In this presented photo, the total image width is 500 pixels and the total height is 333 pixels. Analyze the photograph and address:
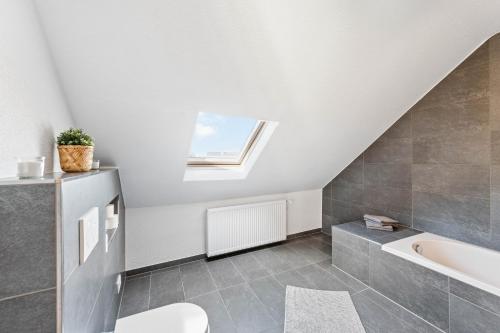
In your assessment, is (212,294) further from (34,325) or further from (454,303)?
(454,303)

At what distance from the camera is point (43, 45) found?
1011mm

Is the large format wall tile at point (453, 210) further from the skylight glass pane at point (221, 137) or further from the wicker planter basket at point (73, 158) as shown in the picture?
the wicker planter basket at point (73, 158)

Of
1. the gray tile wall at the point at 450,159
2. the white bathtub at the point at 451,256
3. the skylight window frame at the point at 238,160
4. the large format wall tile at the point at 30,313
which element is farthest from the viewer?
the skylight window frame at the point at 238,160

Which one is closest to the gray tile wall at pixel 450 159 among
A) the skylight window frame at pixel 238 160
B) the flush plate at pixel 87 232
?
the skylight window frame at pixel 238 160

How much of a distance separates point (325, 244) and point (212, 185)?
2014mm

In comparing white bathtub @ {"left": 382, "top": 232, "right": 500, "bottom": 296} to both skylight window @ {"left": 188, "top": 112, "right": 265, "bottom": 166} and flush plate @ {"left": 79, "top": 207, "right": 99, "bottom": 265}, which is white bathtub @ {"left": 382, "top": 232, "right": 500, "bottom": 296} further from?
flush plate @ {"left": 79, "top": 207, "right": 99, "bottom": 265}

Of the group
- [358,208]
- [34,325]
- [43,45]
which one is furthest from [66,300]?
[358,208]

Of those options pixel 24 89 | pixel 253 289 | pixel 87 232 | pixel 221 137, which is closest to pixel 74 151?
pixel 24 89

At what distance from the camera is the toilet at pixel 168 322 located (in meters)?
1.08

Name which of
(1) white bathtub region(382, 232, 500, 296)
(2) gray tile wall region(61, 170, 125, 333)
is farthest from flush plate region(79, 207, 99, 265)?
(1) white bathtub region(382, 232, 500, 296)

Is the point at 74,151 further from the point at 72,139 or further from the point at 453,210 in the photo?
the point at 453,210

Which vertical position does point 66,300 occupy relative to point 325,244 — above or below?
above

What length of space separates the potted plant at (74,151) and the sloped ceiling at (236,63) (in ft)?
1.47

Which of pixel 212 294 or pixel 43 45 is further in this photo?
pixel 212 294
